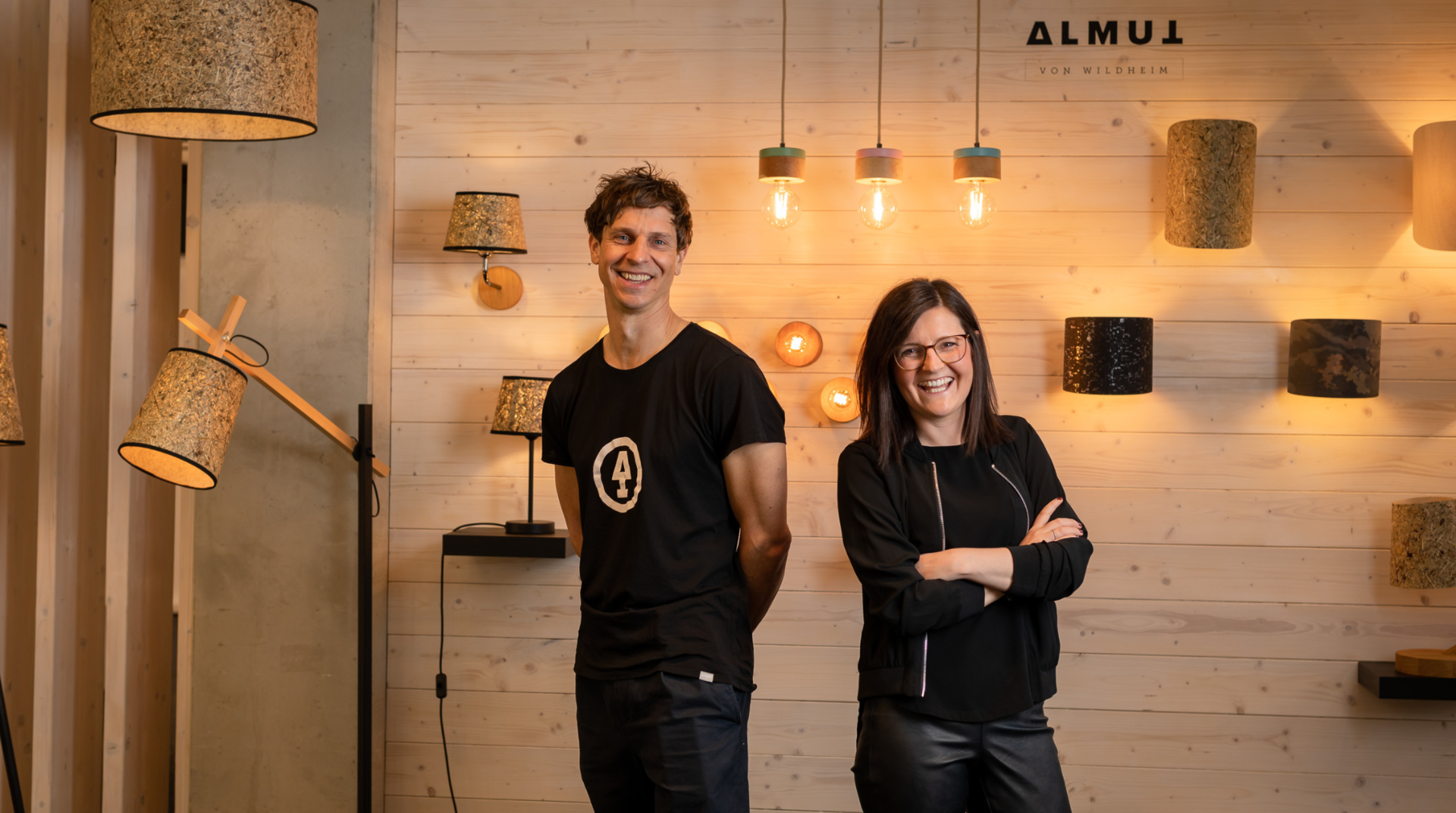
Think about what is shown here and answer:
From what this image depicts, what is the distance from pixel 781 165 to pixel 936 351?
1.06 meters

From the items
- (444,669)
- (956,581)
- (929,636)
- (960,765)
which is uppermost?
(956,581)

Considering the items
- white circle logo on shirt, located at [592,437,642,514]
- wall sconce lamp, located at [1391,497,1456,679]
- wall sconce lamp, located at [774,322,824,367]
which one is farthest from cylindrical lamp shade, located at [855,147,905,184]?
wall sconce lamp, located at [1391,497,1456,679]

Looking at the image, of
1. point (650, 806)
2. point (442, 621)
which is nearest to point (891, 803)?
point (650, 806)

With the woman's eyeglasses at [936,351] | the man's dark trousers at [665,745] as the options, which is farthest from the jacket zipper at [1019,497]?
the man's dark trousers at [665,745]

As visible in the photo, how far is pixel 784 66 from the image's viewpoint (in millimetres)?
2938

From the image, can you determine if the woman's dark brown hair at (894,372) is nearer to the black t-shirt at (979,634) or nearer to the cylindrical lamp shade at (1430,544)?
the black t-shirt at (979,634)

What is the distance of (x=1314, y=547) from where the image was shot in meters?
2.85

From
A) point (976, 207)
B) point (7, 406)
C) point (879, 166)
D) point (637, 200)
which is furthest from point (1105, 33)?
point (7, 406)

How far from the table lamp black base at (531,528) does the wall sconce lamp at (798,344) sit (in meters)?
0.80

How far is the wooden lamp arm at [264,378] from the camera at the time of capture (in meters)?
2.26

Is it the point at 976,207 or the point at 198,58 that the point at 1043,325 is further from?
the point at 198,58

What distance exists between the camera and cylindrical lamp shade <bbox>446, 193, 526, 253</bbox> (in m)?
2.79

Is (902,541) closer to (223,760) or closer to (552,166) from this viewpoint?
(552,166)

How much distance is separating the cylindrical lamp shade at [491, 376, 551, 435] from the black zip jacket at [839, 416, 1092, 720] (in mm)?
1094
